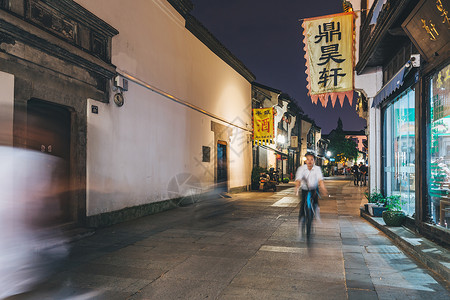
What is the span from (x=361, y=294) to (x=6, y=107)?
677 cm

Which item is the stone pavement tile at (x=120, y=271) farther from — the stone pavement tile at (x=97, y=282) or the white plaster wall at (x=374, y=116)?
the white plaster wall at (x=374, y=116)

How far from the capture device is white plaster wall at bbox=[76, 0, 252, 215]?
8945mm

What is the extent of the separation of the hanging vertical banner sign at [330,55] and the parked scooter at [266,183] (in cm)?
1164

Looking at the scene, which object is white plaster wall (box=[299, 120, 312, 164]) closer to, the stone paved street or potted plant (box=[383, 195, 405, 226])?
potted plant (box=[383, 195, 405, 226])

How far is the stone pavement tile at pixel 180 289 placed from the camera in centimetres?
418

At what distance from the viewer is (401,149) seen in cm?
909

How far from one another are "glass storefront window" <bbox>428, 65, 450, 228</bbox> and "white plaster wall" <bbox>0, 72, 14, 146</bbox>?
329 inches

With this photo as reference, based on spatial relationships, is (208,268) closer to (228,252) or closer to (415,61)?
(228,252)

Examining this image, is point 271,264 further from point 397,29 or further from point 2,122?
point 397,29

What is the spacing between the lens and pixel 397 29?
776 cm

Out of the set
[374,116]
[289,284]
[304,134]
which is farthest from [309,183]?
[304,134]

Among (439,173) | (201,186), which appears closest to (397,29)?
(439,173)

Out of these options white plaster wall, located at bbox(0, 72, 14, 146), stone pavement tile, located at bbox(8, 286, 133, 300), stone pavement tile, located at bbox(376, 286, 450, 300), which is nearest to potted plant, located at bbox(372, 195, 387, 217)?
stone pavement tile, located at bbox(376, 286, 450, 300)

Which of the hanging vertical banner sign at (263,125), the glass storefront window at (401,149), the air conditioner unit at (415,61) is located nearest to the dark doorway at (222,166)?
the hanging vertical banner sign at (263,125)
